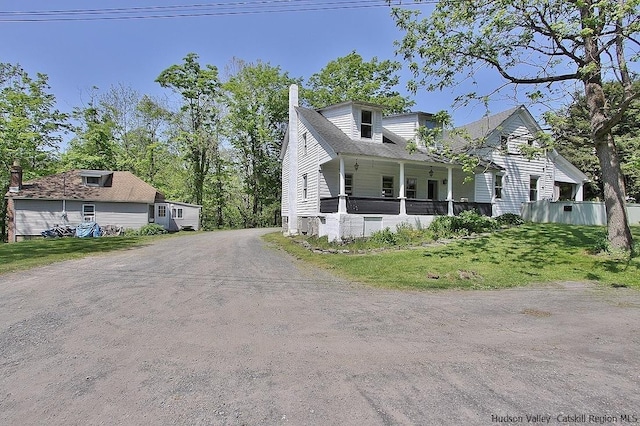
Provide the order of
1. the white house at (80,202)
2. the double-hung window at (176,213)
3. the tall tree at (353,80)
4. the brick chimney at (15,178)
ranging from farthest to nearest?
the tall tree at (353,80)
the double-hung window at (176,213)
the white house at (80,202)
the brick chimney at (15,178)

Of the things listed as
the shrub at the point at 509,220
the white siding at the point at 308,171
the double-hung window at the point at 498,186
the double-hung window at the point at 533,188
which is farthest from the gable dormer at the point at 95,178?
the double-hung window at the point at 533,188

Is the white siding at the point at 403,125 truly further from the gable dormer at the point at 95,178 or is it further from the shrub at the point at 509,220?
the gable dormer at the point at 95,178

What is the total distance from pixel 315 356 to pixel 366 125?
15.8m

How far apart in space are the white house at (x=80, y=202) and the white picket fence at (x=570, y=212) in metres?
26.2

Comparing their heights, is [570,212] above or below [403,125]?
below

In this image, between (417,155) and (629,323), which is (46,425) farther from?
(417,155)

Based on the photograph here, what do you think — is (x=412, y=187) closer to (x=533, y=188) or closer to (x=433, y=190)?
(x=433, y=190)

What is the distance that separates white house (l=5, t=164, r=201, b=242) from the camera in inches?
899

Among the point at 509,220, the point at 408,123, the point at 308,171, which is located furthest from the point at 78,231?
the point at 509,220

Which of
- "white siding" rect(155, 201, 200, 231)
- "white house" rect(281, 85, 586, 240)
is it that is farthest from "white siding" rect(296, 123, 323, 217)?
"white siding" rect(155, 201, 200, 231)

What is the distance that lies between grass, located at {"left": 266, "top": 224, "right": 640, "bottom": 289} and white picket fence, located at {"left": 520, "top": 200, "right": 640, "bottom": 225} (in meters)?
5.62

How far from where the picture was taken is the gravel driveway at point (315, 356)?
279 cm

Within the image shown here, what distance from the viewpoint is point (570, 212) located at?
18734 millimetres

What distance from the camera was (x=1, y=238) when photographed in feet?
92.6
